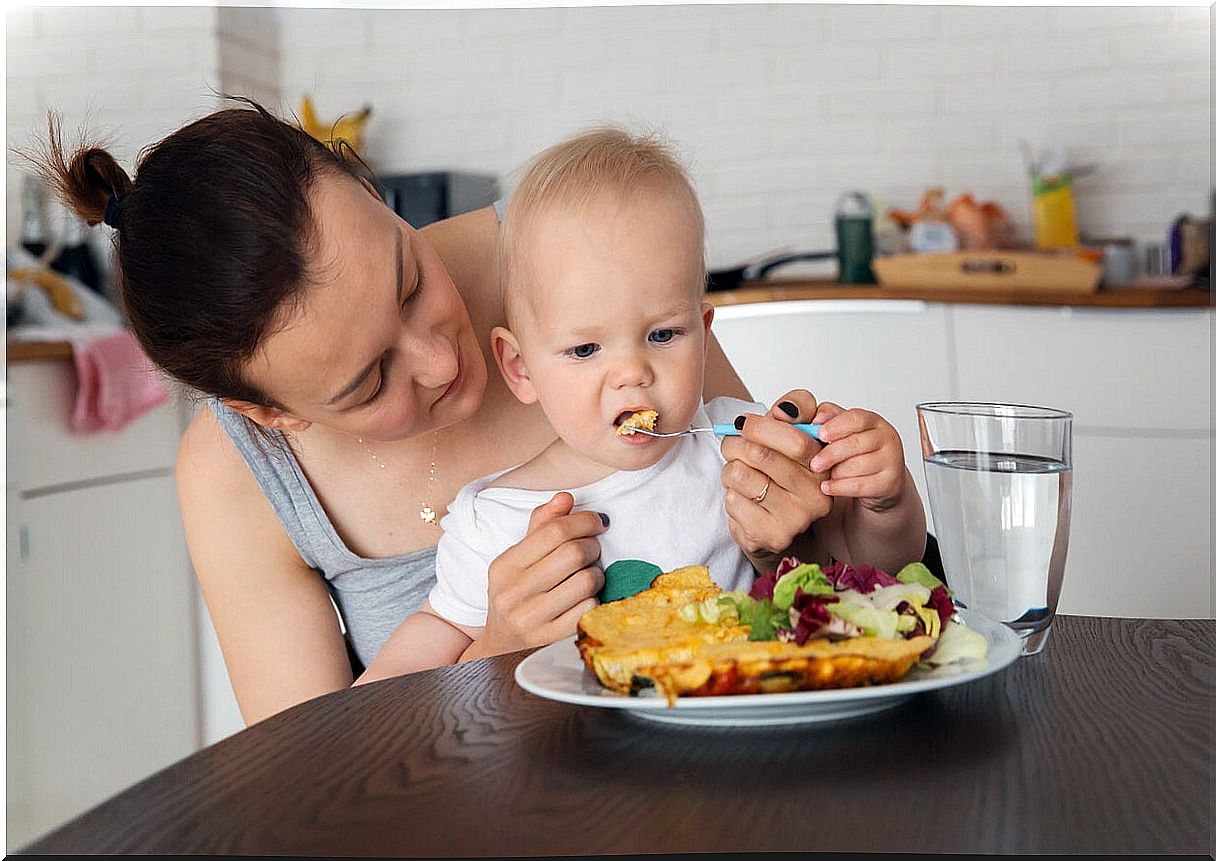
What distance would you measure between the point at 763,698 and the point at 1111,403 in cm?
188

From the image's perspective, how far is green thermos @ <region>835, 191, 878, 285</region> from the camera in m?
2.52

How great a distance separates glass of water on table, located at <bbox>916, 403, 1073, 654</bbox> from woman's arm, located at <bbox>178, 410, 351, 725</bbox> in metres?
0.64

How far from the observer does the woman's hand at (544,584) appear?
89 centimetres

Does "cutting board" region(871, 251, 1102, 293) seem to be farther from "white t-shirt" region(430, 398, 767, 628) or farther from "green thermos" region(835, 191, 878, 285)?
"white t-shirt" region(430, 398, 767, 628)

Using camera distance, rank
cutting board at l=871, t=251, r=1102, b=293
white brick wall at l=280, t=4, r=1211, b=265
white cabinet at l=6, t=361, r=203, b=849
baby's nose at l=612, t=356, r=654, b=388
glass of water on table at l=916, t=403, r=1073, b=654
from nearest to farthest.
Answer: glass of water on table at l=916, t=403, r=1073, b=654 → baby's nose at l=612, t=356, r=654, b=388 → white cabinet at l=6, t=361, r=203, b=849 → cutting board at l=871, t=251, r=1102, b=293 → white brick wall at l=280, t=4, r=1211, b=265

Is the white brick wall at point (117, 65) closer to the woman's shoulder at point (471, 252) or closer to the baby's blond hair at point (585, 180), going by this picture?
the woman's shoulder at point (471, 252)

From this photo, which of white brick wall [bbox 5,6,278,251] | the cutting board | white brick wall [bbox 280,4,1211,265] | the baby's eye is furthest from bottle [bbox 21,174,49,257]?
the baby's eye

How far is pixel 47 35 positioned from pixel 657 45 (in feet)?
4.44

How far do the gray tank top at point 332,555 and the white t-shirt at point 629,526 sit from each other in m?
0.11

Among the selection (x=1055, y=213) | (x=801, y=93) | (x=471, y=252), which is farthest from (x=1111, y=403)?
(x=471, y=252)

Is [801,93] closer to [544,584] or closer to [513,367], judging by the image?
[513,367]

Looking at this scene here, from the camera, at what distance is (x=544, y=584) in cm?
89

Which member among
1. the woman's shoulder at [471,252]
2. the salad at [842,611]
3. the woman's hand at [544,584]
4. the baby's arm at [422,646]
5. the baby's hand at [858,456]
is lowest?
the baby's arm at [422,646]

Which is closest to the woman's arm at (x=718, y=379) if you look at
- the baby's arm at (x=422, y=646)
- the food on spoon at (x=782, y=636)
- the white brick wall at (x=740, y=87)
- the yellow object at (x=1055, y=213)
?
the baby's arm at (x=422, y=646)
